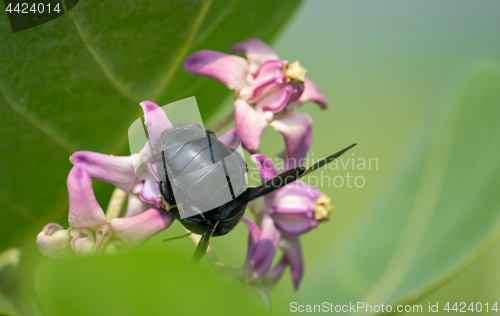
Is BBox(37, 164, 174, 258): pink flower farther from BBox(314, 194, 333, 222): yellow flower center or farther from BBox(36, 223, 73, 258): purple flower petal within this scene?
BBox(314, 194, 333, 222): yellow flower center

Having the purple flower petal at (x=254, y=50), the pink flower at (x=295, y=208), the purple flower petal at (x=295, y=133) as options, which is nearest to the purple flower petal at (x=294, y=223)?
the pink flower at (x=295, y=208)

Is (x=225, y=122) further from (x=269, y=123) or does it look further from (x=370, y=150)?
(x=370, y=150)

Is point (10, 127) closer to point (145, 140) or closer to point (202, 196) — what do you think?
point (145, 140)

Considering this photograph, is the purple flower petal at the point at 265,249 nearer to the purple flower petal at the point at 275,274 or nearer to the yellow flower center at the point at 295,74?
the purple flower petal at the point at 275,274

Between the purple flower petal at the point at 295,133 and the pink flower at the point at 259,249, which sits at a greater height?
the purple flower petal at the point at 295,133

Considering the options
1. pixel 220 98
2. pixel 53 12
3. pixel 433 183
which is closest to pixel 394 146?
pixel 433 183

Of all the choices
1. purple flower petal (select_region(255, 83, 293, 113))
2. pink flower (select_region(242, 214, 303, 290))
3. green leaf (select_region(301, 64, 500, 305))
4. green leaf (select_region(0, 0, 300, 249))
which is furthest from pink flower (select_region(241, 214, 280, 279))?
green leaf (select_region(301, 64, 500, 305))
